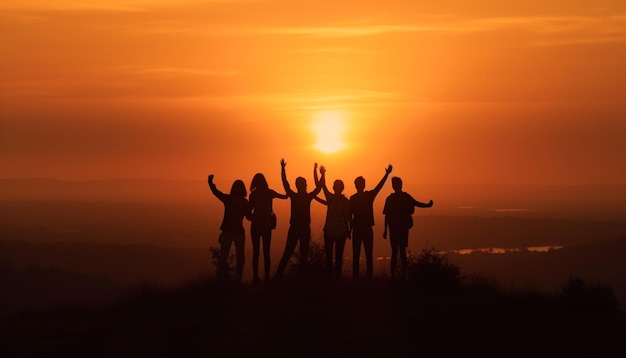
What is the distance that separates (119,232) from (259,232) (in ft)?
458

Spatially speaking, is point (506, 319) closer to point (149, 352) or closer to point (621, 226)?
point (149, 352)

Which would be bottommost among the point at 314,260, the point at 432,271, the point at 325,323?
the point at 325,323

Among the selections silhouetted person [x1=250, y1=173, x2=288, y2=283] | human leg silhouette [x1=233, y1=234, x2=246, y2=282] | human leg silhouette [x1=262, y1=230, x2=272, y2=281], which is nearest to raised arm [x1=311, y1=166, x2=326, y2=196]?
silhouetted person [x1=250, y1=173, x2=288, y2=283]

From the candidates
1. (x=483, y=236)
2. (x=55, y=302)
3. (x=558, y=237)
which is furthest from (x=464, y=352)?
(x=558, y=237)

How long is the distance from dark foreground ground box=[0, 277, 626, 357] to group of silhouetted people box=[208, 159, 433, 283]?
0.82 meters

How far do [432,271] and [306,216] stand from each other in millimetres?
3526

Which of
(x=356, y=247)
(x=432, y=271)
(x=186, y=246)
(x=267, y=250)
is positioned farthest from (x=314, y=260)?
(x=186, y=246)

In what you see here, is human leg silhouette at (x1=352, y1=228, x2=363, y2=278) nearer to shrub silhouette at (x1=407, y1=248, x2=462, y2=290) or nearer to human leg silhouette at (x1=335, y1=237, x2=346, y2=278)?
human leg silhouette at (x1=335, y1=237, x2=346, y2=278)

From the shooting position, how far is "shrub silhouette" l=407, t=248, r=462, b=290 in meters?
29.2

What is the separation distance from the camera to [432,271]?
29375 millimetres

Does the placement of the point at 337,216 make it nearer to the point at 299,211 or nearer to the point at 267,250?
the point at 299,211

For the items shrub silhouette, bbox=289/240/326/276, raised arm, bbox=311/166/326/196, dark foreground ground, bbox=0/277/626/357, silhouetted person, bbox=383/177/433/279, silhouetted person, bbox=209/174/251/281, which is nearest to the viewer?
dark foreground ground, bbox=0/277/626/357

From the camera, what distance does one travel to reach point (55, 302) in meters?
29.8

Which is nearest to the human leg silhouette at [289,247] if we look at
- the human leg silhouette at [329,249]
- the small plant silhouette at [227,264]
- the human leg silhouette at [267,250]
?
the human leg silhouette at [267,250]
